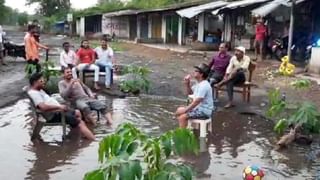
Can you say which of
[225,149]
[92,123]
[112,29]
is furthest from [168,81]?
[112,29]

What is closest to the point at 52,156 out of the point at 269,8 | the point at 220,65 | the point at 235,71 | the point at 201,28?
the point at 235,71

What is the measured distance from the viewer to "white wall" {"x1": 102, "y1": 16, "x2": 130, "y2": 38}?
48469 mm

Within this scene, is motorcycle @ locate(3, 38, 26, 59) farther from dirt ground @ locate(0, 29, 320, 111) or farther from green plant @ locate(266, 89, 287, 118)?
green plant @ locate(266, 89, 287, 118)

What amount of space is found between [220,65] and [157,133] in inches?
131

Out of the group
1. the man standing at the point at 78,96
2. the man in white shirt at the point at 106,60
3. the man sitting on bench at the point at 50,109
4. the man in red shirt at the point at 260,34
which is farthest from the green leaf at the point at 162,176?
the man in red shirt at the point at 260,34

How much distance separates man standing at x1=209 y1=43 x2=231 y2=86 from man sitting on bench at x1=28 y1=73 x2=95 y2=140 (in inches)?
155

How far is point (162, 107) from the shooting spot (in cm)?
1088

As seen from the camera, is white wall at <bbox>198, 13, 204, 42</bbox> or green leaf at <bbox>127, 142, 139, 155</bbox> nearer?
green leaf at <bbox>127, 142, 139, 155</bbox>

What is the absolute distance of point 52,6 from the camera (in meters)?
81.2

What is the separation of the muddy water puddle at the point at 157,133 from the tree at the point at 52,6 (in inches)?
2860

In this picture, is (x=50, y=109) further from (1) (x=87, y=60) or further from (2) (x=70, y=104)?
(1) (x=87, y=60)

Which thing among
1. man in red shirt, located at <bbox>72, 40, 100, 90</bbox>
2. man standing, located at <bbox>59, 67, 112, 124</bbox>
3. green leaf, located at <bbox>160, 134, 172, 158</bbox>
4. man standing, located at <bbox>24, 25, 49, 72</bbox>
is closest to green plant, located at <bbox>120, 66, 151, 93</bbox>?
man in red shirt, located at <bbox>72, 40, 100, 90</bbox>

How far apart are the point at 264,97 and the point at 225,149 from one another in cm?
466

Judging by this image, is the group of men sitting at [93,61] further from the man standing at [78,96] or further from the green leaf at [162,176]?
the green leaf at [162,176]
